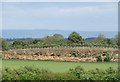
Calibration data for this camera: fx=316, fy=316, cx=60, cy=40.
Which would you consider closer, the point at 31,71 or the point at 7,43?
the point at 31,71

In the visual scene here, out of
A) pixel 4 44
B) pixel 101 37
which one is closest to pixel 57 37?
pixel 101 37

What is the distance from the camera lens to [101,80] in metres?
6.52

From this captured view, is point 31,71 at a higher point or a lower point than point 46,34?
lower

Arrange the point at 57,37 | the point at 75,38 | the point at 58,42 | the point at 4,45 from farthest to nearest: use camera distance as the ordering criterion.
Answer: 1. the point at 57,37
2. the point at 75,38
3. the point at 58,42
4. the point at 4,45

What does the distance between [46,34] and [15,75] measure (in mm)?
7062

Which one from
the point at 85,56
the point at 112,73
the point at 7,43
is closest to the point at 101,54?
the point at 85,56

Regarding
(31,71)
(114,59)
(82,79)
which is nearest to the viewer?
(82,79)

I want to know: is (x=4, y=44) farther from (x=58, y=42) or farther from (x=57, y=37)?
(x=57, y=37)

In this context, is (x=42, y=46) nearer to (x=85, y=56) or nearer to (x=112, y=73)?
(x=85, y=56)

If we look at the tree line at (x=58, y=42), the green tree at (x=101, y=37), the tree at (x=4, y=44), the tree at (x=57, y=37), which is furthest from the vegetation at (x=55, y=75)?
the green tree at (x=101, y=37)

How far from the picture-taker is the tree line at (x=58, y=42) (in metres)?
12.5

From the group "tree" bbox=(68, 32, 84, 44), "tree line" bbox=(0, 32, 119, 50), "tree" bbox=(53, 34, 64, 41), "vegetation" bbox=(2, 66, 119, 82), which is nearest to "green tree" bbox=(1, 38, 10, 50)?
"tree line" bbox=(0, 32, 119, 50)

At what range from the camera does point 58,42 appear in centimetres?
1316

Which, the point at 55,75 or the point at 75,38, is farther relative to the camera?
the point at 75,38
